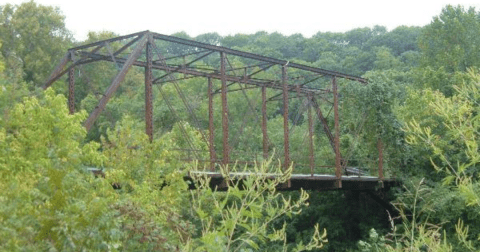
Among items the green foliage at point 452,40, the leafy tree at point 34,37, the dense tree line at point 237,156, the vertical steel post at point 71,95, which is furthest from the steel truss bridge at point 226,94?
the leafy tree at point 34,37

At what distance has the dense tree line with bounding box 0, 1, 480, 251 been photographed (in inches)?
242

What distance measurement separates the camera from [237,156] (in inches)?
1475

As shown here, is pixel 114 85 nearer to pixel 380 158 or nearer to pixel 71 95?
pixel 71 95

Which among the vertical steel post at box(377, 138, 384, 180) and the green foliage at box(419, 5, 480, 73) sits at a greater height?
the green foliage at box(419, 5, 480, 73)

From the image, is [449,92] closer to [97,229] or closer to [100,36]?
[100,36]

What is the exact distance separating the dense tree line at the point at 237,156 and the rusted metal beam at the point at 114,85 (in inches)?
23.5

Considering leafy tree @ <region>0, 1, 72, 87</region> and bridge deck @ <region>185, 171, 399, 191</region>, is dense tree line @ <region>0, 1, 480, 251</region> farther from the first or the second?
bridge deck @ <region>185, 171, 399, 191</region>

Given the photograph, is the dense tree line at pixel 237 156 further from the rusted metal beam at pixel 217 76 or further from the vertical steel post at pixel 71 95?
the rusted metal beam at pixel 217 76

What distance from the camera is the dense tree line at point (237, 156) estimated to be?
6.15 meters

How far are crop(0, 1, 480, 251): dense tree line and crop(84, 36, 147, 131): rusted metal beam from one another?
0.60 metres

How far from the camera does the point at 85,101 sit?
4212 cm

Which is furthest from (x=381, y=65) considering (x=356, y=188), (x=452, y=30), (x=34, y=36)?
(x=356, y=188)

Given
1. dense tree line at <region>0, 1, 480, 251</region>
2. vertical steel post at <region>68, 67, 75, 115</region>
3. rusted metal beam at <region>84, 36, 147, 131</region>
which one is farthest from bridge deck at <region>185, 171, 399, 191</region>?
rusted metal beam at <region>84, 36, 147, 131</region>

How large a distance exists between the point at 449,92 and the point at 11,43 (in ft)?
81.6
